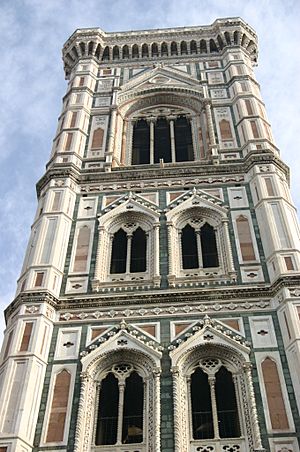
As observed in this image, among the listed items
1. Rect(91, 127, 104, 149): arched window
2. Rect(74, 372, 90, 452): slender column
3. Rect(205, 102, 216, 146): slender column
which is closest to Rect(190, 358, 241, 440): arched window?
Rect(74, 372, 90, 452): slender column

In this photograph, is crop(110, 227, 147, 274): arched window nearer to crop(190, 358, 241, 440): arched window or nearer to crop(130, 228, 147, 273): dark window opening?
crop(130, 228, 147, 273): dark window opening

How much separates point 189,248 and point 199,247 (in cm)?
30

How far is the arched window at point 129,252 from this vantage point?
53.4 ft

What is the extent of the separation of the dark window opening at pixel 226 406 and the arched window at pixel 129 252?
369cm

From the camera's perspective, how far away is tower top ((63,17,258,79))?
27.1m

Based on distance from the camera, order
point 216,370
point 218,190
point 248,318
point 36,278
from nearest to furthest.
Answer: point 216,370 < point 248,318 < point 36,278 < point 218,190

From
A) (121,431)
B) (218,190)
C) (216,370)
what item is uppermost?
(218,190)

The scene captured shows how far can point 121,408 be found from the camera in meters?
12.6

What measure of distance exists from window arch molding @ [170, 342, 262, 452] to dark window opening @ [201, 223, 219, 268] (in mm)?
2847

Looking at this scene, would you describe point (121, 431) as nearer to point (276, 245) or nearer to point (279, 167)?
point (276, 245)

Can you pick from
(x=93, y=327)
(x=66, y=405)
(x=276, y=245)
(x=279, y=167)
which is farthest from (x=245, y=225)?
(x=66, y=405)

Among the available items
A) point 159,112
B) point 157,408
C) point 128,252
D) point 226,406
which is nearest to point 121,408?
point 157,408

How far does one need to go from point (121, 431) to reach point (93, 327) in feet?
8.51

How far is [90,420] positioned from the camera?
494 inches
